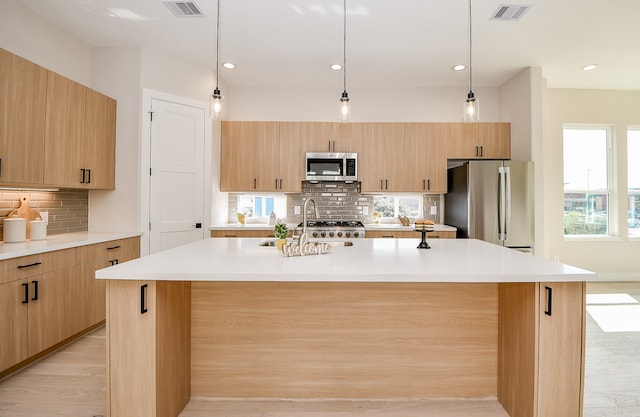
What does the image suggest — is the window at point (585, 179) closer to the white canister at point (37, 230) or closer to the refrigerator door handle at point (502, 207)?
the refrigerator door handle at point (502, 207)

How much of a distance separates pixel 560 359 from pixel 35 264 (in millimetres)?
3377

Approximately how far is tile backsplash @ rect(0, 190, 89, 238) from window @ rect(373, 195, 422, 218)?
366 centimetres

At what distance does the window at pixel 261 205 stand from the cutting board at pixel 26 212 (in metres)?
2.39

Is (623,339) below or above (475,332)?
below

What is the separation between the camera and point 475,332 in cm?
207

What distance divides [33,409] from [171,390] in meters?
0.95

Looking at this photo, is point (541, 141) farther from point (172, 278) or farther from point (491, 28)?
point (172, 278)

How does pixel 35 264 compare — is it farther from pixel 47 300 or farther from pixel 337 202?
pixel 337 202

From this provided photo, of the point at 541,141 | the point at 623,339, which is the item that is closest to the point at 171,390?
the point at 623,339

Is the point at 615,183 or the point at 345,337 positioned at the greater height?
the point at 615,183

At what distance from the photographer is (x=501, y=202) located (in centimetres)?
409

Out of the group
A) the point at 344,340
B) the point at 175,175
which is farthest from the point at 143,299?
the point at 175,175

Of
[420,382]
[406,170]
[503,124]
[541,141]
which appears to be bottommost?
[420,382]

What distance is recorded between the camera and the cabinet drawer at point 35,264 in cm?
230
